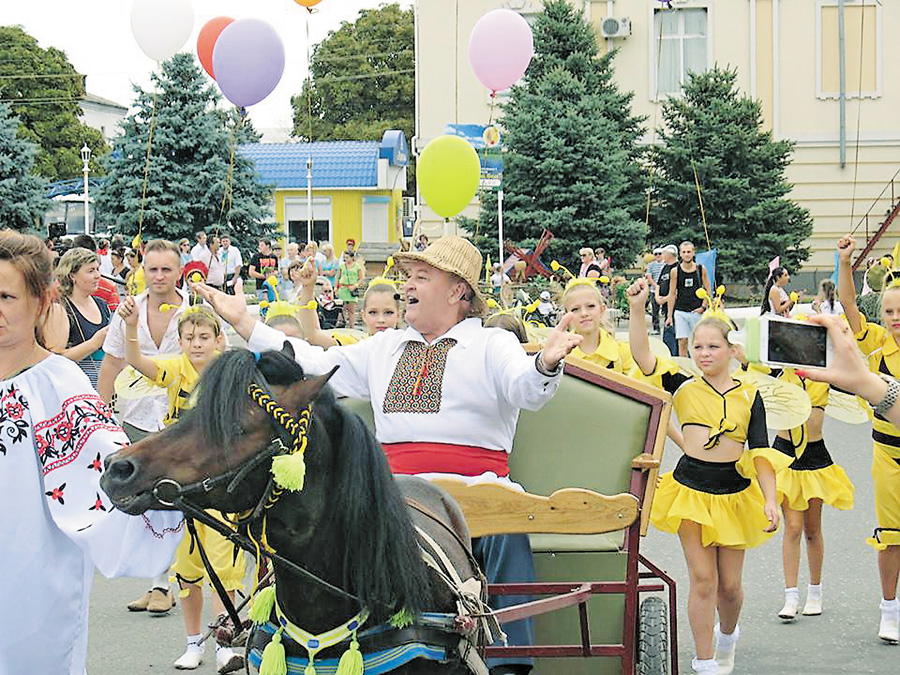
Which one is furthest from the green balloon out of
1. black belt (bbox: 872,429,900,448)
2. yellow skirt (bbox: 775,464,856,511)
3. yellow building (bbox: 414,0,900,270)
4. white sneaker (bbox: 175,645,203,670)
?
yellow building (bbox: 414,0,900,270)

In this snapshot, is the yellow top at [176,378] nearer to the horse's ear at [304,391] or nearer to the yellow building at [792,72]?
the horse's ear at [304,391]

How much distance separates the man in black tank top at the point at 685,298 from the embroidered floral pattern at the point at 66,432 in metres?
13.4

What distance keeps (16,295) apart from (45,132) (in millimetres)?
51380

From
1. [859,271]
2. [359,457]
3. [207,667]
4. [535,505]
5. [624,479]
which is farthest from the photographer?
[859,271]

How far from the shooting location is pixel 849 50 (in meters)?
30.1

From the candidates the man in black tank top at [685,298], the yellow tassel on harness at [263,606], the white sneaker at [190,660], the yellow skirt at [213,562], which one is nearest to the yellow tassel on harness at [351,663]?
the yellow tassel on harness at [263,606]

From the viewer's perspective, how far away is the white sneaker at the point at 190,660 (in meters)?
5.98

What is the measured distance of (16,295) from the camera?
11.5ft

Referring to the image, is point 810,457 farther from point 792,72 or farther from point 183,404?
point 792,72

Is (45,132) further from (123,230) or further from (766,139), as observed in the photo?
(766,139)

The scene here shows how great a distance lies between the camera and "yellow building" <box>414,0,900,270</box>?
30.2 meters

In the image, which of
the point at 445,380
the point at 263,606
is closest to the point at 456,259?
the point at 445,380

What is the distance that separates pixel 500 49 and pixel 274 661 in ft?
40.9

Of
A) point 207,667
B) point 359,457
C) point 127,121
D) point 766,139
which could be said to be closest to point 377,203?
point 127,121
